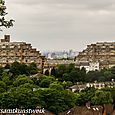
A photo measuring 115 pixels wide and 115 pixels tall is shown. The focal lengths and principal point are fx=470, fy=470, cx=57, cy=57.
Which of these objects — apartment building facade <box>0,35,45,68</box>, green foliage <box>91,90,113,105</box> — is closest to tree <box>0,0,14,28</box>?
green foliage <box>91,90,113,105</box>

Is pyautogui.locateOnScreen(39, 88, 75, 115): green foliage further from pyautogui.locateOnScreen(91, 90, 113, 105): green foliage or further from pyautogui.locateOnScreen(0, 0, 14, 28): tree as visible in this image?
pyautogui.locateOnScreen(0, 0, 14, 28): tree

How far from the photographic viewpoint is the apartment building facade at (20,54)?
110m

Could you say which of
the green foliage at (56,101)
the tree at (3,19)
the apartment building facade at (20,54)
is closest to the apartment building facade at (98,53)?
the apartment building facade at (20,54)

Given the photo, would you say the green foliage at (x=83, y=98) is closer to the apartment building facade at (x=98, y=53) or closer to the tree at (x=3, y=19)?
the tree at (x=3, y=19)

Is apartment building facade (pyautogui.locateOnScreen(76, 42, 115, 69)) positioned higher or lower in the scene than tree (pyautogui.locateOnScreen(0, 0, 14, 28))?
higher

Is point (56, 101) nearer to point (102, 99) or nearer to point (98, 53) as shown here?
point (102, 99)

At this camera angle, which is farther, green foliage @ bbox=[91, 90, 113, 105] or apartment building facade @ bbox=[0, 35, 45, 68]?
apartment building facade @ bbox=[0, 35, 45, 68]

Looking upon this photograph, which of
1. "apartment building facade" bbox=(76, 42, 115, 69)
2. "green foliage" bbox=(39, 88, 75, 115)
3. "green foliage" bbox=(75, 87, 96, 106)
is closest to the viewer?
"green foliage" bbox=(39, 88, 75, 115)

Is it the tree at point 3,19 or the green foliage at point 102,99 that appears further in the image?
the green foliage at point 102,99

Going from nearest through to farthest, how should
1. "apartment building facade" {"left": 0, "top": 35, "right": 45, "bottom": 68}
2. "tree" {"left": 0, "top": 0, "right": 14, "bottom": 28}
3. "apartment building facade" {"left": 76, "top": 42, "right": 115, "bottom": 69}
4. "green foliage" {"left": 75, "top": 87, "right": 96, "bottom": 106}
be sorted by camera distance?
"tree" {"left": 0, "top": 0, "right": 14, "bottom": 28}, "green foliage" {"left": 75, "top": 87, "right": 96, "bottom": 106}, "apartment building facade" {"left": 0, "top": 35, "right": 45, "bottom": 68}, "apartment building facade" {"left": 76, "top": 42, "right": 115, "bottom": 69}

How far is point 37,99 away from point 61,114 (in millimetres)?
6192

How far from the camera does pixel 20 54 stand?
365 feet

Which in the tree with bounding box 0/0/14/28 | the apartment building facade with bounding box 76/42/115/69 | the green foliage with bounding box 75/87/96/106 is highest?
the apartment building facade with bounding box 76/42/115/69

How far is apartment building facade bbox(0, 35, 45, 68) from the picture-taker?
110 m
